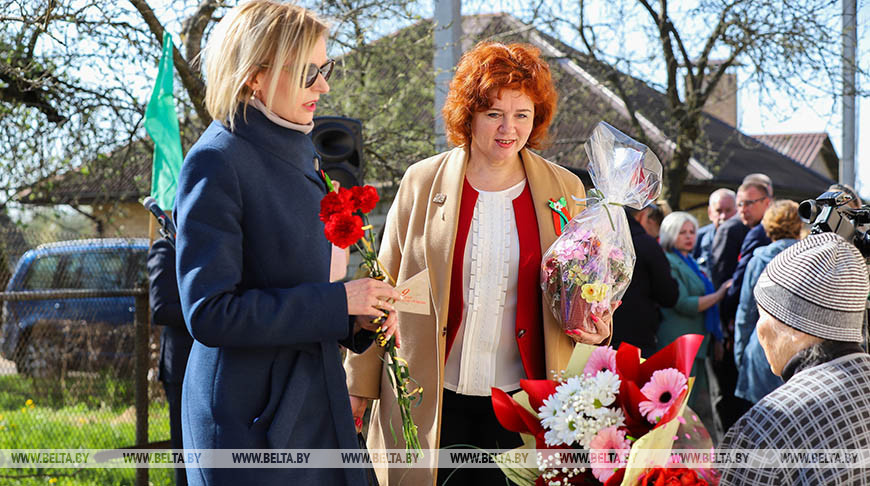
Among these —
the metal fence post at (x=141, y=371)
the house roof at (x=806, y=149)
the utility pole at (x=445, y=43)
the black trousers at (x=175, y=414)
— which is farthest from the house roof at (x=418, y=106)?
the house roof at (x=806, y=149)

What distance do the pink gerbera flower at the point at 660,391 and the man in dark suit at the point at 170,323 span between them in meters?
3.32

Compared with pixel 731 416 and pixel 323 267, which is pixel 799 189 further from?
pixel 323 267

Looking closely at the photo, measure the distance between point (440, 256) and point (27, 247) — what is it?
422 cm

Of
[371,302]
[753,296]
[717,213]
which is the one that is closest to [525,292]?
[371,302]

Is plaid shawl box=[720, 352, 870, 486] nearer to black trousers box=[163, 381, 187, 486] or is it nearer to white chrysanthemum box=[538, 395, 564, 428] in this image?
white chrysanthemum box=[538, 395, 564, 428]

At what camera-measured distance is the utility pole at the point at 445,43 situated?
5.95 metres

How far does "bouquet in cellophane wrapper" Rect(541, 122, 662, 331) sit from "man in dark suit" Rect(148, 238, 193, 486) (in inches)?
98.5

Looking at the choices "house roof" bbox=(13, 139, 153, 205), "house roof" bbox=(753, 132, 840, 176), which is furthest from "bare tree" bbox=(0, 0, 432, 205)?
"house roof" bbox=(753, 132, 840, 176)

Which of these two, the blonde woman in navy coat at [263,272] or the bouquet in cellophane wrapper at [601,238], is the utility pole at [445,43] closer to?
the bouquet in cellophane wrapper at [601,238]

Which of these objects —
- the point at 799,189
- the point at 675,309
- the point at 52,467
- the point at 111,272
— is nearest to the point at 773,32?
the point at 675,309

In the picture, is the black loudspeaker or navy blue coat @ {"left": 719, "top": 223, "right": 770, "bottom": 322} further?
navy blue coat @ {"left": 719, "top": 223, "right": 770, "bottom": 322}

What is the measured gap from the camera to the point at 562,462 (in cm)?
→ 167

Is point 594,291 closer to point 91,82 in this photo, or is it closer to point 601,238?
point 601,238

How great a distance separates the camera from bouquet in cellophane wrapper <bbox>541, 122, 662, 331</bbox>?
99.0 inches
